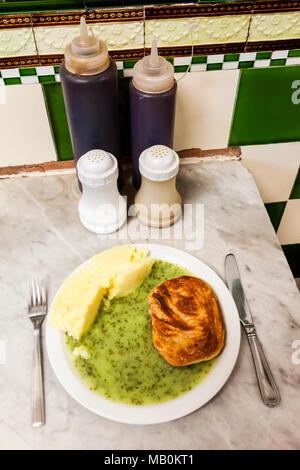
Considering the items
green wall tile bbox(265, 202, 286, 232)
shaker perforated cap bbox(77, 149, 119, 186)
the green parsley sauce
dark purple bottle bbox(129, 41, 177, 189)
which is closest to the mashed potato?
the green parsley sauce

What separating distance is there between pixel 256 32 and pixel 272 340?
0.64 metres

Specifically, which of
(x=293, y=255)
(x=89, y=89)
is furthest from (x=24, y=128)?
(x=293, y=255)

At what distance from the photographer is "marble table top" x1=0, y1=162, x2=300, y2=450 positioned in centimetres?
67

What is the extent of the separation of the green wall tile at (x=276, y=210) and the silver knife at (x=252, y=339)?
463 millimetres

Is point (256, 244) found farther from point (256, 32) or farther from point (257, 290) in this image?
point (256, 32)

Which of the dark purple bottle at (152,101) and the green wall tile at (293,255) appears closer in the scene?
the dark purple bottle at (152,101)

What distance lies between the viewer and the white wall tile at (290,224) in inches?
51.1

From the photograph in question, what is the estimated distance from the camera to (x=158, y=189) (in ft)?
2.90

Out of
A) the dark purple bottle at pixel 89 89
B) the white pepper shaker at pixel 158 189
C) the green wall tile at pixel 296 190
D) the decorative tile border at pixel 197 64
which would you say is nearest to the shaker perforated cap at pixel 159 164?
the white pepper shaker at pixel 158 189

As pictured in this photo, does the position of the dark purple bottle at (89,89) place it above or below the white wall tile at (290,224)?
above

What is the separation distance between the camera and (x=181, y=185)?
104 centimetres

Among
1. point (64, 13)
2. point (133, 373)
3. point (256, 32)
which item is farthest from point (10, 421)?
point (256, 32)

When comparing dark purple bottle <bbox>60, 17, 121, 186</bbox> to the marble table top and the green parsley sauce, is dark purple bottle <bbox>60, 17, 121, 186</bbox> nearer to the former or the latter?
the marble table top

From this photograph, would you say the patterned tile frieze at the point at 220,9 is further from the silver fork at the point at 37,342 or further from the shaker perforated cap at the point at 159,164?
the silver fork at the point at 37,342
